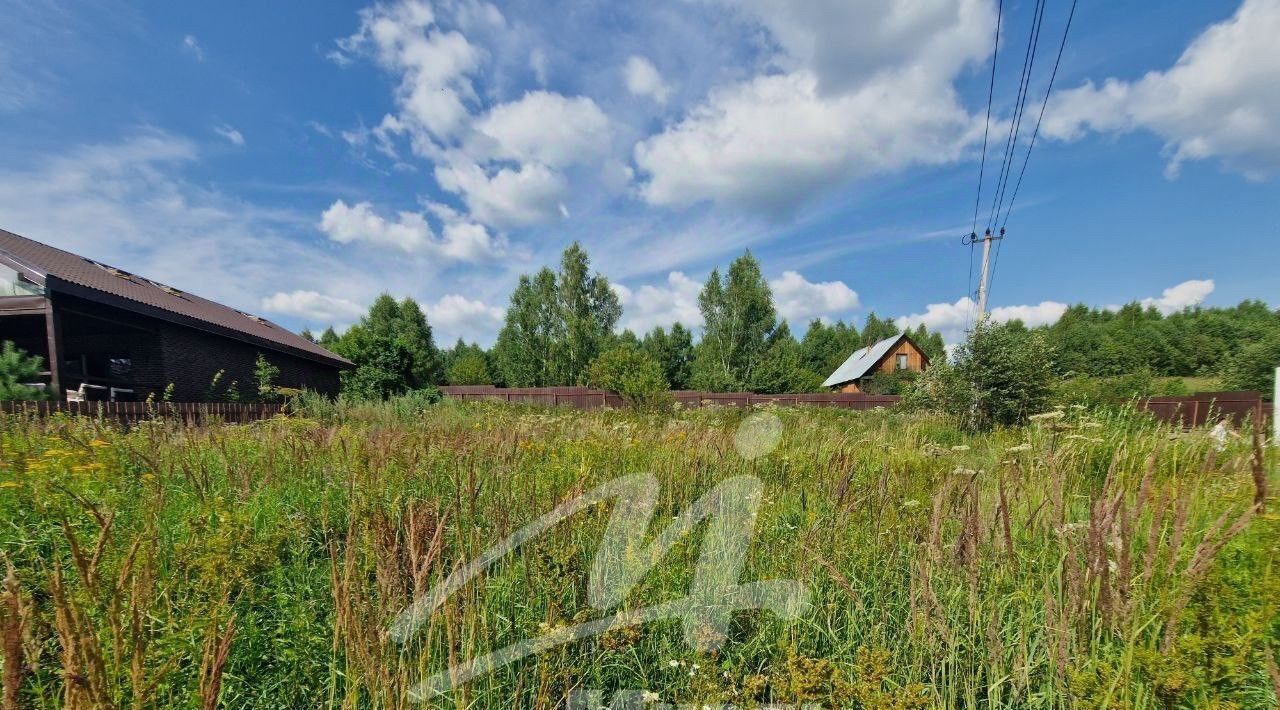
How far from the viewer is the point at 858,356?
45.0 meters

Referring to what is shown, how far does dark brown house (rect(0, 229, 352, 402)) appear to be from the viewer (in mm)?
9641

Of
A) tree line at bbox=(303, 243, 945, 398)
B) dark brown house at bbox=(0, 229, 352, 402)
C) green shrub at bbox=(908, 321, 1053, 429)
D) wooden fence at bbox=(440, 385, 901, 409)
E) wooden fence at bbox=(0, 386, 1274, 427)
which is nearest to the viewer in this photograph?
wooden fence at bbox=(0, 386, 1274, 427)

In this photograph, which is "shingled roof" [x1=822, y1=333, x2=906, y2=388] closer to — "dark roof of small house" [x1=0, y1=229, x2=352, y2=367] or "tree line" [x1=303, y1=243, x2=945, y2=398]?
"tree line" [x1=303, y1=243, x2=945, y2=398]

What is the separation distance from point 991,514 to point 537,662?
79.6 inches

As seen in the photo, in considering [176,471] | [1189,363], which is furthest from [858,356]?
[176,471]

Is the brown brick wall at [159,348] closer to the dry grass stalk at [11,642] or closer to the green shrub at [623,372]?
the green shrub at [623,372]

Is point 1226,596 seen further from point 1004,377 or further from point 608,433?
point 1004,377

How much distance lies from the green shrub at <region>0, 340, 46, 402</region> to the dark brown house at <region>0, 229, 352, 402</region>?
1.31ft

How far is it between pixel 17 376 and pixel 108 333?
4.88m

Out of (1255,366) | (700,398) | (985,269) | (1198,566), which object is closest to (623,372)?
(700,398)

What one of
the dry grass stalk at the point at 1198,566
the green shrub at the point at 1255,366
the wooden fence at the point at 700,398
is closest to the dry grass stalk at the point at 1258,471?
the dry grass stalk at the point at 1198,566

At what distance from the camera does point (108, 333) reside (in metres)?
12.6

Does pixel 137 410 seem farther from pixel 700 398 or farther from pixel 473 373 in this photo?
pixel 473 373

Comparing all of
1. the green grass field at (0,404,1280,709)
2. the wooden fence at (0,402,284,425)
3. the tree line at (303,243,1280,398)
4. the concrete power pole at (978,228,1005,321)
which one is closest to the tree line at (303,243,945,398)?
the tree line at (303,243,1280,398)
